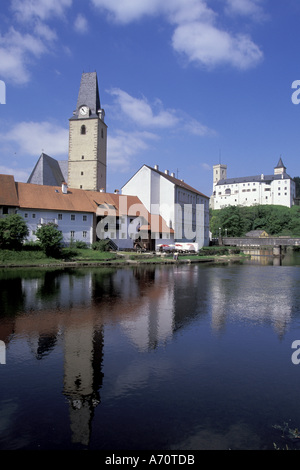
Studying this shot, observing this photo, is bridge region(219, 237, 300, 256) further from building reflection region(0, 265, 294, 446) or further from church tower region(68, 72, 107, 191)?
building reflection region(0, 265, 294, 446)

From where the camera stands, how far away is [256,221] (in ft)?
426

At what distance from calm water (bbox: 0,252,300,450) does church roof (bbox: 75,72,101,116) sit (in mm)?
54737

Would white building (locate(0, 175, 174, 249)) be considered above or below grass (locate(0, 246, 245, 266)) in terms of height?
above

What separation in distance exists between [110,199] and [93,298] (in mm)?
37225

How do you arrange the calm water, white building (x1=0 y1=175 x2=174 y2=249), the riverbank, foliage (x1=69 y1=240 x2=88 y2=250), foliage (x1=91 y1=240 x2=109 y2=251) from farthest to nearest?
1. foliage (x1=69 y1=240 x2=88 y2=250)
2. foliage (x1=91 y1=240 x2=109 y2=251)
3. white building (x1=0 y1=175 x2=174 y2=249)
4. the riverbank
5. the calm water

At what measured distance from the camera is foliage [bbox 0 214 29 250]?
126 feet

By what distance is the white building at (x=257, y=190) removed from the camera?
15862cm

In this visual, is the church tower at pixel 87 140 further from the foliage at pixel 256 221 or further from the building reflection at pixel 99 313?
the foliage at pixel 256 221

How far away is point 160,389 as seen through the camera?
8367 millimetres

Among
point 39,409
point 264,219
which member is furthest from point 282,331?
Answer: point 264,219

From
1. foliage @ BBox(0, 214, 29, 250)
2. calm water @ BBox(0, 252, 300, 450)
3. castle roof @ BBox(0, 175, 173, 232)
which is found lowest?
calm water @ BBox(0, 252, 300, 450)

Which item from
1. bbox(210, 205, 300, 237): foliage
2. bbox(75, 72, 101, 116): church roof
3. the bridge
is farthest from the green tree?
bbox(210, 205, 300, 237): foliage

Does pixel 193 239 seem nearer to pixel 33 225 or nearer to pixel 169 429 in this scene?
pixel 33 225

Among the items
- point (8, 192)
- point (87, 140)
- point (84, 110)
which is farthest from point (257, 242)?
point (8, 192)
